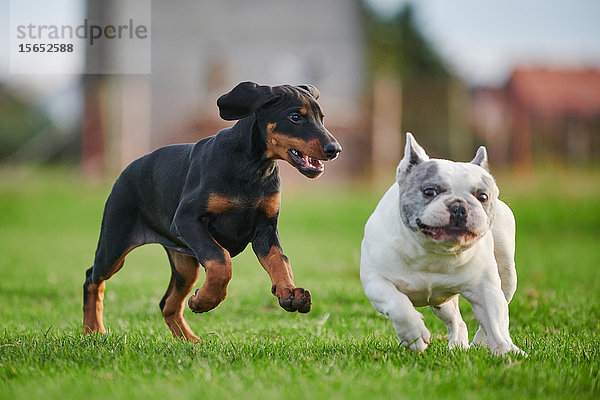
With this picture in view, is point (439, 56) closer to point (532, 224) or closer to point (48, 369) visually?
point (532, 224)

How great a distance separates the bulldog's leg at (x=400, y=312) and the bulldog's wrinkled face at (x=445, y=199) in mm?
374

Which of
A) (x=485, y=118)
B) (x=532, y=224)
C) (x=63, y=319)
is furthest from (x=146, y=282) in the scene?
(x=485, y=118)

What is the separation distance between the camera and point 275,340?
4.81 meters

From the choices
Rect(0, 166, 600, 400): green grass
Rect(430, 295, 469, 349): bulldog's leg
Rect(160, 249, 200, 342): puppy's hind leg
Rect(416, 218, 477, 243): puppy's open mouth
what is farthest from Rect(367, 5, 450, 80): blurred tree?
Rect(416, 218, 477, 243): puppy's open mouth

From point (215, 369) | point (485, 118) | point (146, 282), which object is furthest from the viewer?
point (485, 118)

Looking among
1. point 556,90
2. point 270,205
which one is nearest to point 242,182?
point 270,205

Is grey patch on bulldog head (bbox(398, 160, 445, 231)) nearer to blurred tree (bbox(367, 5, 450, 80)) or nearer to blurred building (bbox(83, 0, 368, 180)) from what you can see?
blurred building (bbox(83, 0, 368, 180))

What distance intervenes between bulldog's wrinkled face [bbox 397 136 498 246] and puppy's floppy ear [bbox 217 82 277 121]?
0.93m

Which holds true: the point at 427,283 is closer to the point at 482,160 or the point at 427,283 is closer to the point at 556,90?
the point at 482,160

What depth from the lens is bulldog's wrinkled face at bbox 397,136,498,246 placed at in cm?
370

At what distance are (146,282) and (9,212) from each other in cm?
1096

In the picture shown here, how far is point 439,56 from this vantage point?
113 ft

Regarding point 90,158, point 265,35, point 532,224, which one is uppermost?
point 265,35

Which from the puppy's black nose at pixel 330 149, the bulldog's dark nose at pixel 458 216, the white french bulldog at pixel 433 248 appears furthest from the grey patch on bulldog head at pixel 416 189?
the puppy's black nose at pixel 330 149
